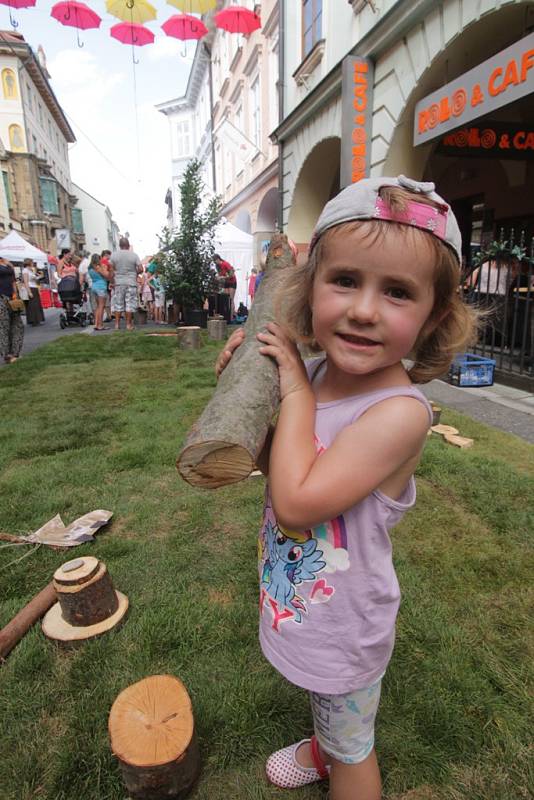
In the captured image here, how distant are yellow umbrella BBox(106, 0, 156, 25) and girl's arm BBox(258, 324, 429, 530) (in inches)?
498

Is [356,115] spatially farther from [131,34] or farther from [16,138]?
[16,138]

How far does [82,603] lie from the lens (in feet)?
6.53

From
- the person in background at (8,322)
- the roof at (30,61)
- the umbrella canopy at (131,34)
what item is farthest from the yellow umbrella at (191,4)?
the roof at (30,61)

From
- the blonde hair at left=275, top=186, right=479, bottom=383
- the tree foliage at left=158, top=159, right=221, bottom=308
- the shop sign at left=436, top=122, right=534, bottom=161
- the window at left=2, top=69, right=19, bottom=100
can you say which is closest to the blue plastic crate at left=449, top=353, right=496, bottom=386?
the shop sign at left=436, top=122, right=534, bottom=161

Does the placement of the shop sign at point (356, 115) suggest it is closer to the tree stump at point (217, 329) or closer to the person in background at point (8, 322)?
the tree stump at point (217, 329)

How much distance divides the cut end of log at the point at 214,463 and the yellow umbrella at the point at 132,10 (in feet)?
41.5

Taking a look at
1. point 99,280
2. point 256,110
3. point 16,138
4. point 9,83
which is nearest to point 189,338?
point 99,280

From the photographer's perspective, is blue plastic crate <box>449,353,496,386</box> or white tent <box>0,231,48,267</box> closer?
blue plastic crate <box>449,353,496,386</box>

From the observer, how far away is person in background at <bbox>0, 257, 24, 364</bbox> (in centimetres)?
750

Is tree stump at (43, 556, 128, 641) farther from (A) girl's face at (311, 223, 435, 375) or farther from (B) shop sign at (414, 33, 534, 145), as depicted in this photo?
(B) shop sign at (414, 33, 534, 145)

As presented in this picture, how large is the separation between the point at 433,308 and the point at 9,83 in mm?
44418

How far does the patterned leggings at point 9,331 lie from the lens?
7465mm

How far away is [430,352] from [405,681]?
50.5 inches

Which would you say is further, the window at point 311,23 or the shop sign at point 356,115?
the window at point 311,23
